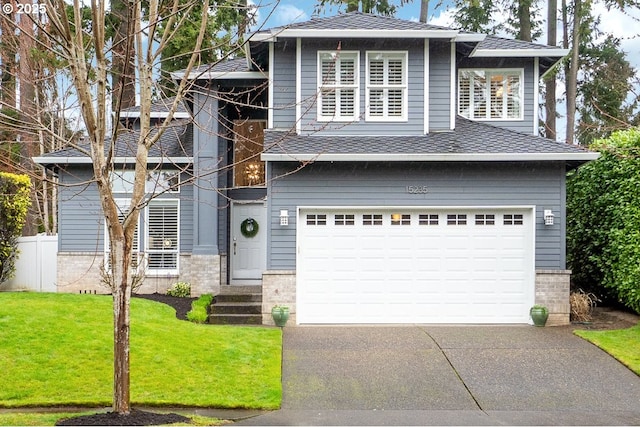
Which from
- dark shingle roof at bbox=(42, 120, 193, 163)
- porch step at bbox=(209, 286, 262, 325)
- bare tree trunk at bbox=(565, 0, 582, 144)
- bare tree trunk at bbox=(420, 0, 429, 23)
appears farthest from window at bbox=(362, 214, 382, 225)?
bare tree trunk at bbox=(565, 0, 582, 144)

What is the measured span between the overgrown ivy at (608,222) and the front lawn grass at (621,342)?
99 centimetres

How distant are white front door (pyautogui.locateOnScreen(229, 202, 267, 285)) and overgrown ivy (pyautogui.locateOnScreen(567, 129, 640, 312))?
7145 millimetres

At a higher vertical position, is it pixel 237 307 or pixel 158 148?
pixel 158 148

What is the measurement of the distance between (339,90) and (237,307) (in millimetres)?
4816

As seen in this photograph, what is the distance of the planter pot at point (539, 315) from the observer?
35.7 ft

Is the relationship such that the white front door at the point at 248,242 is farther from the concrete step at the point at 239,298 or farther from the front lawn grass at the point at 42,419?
the front lawn grass at the point at 42,419

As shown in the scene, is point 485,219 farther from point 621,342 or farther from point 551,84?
point 551,84

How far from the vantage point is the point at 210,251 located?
1333 cm

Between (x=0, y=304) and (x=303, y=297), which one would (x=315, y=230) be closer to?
(x=303, y=297)

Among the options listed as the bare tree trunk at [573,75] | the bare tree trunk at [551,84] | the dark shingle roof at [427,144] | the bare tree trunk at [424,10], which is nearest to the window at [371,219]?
the dark shingle roof at [427,144]

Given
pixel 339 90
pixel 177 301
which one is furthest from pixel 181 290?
pixel 339 90

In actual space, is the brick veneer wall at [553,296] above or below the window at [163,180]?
below

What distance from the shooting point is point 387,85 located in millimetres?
11992

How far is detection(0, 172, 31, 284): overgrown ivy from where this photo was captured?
14196 millimetres
